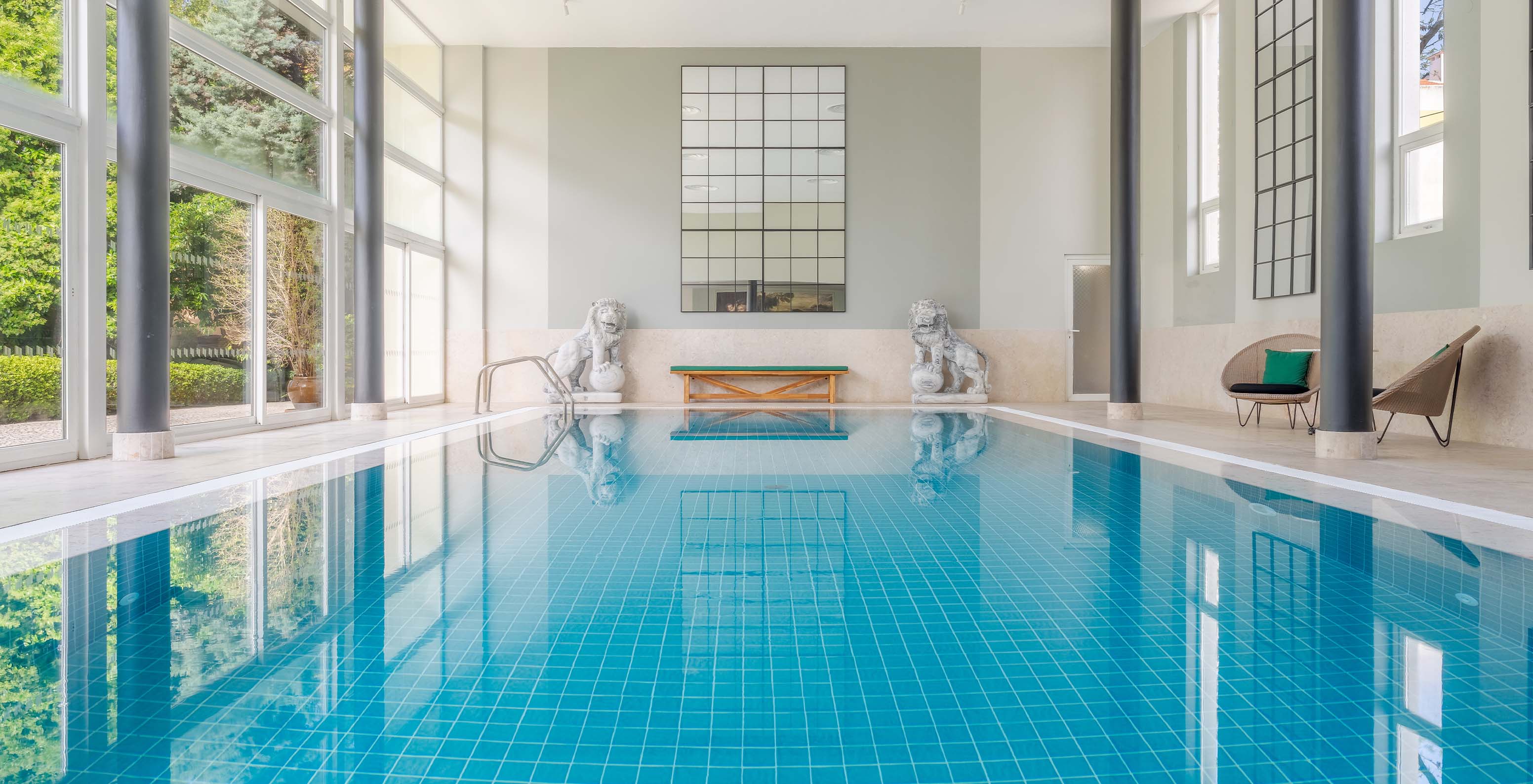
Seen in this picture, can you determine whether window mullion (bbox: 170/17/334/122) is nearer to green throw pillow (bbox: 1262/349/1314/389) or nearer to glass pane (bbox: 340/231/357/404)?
glass pane (bbox: 340/231/357/404)

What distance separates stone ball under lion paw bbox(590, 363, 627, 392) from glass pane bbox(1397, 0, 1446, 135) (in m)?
8.39

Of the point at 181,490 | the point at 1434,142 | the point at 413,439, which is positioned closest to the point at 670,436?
the point at 413,439

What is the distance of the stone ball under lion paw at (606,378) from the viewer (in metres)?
10.9

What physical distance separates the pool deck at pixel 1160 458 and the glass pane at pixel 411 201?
3.04 metres

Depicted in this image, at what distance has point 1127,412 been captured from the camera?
8.31 m

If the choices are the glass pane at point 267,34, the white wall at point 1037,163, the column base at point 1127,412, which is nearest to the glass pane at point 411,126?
the glass pane at point 267,34

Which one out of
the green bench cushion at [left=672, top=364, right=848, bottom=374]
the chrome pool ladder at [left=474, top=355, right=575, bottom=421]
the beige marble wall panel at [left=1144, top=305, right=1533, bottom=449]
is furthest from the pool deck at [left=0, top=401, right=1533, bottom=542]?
the green bench cushion at [left=672, top=364, right=848, bottom=374]

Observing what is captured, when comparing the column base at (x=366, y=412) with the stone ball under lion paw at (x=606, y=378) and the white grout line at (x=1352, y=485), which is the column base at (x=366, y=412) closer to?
the stone ball under lion paw at (x=606, y=378)

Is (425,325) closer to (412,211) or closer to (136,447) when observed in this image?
(412,211)

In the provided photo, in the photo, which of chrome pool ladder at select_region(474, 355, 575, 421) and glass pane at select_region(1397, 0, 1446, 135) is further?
chrome pool ladder at select_region(474, 355, 575, 421)

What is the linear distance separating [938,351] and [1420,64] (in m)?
5.63

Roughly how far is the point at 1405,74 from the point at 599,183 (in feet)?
28.9

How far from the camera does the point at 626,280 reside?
11.5 meters

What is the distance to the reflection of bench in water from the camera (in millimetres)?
6891
